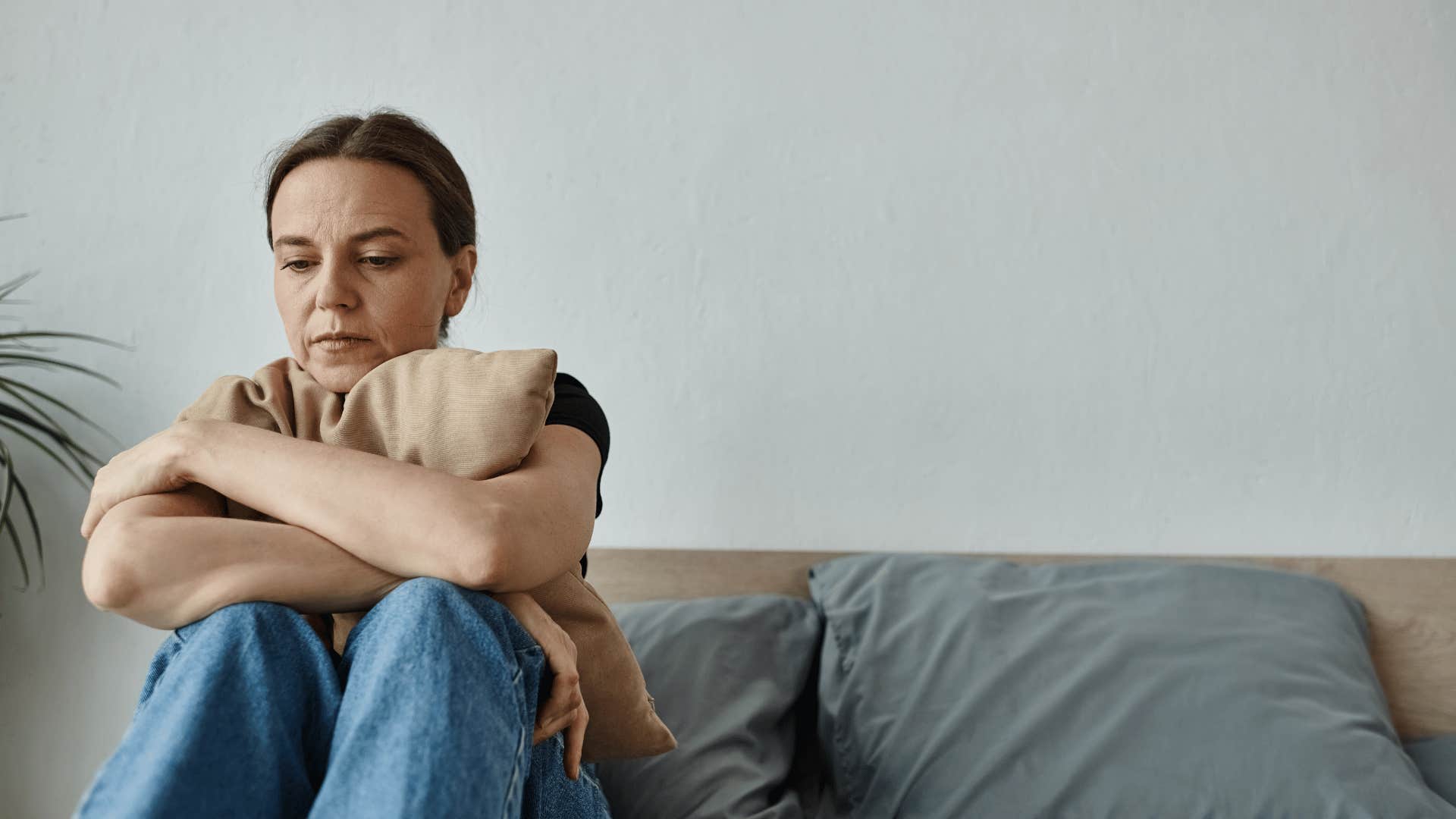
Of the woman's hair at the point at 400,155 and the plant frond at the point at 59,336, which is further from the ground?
the woman's hair at the point at 400,155

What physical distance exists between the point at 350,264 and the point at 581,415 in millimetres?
305

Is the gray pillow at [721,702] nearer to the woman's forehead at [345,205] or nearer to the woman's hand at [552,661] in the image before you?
the woman's hand at [552,661]

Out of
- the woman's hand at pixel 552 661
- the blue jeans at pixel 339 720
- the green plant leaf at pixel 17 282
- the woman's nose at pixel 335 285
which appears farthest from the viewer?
the green plant leaf at pixel 17 282

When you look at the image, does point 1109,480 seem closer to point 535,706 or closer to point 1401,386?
point 1401,386

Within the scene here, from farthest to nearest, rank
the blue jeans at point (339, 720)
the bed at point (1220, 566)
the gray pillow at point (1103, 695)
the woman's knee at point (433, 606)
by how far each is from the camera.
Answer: the bed at point (1220, 566) < the gray pillow at point (1103, 695) < the woman's knee at point (433, 606) < the blue jeans at point (339, 720)

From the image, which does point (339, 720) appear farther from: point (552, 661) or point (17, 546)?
point (17, 546)

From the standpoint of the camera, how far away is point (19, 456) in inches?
73.9

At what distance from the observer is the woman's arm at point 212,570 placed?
0.82m

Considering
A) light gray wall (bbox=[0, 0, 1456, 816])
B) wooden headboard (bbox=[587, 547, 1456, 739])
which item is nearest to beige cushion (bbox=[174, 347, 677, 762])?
wooden headboard (bbox=[587, 547, 1456, 739])

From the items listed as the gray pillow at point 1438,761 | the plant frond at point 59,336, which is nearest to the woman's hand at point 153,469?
the plant frond at point 59,336

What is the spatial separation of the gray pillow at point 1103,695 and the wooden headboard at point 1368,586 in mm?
78

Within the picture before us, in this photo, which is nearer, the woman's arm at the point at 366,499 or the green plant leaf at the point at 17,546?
the woman's arm at the point at 366,499

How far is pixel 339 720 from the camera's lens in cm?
72

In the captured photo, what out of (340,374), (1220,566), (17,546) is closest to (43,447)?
(17,546)
